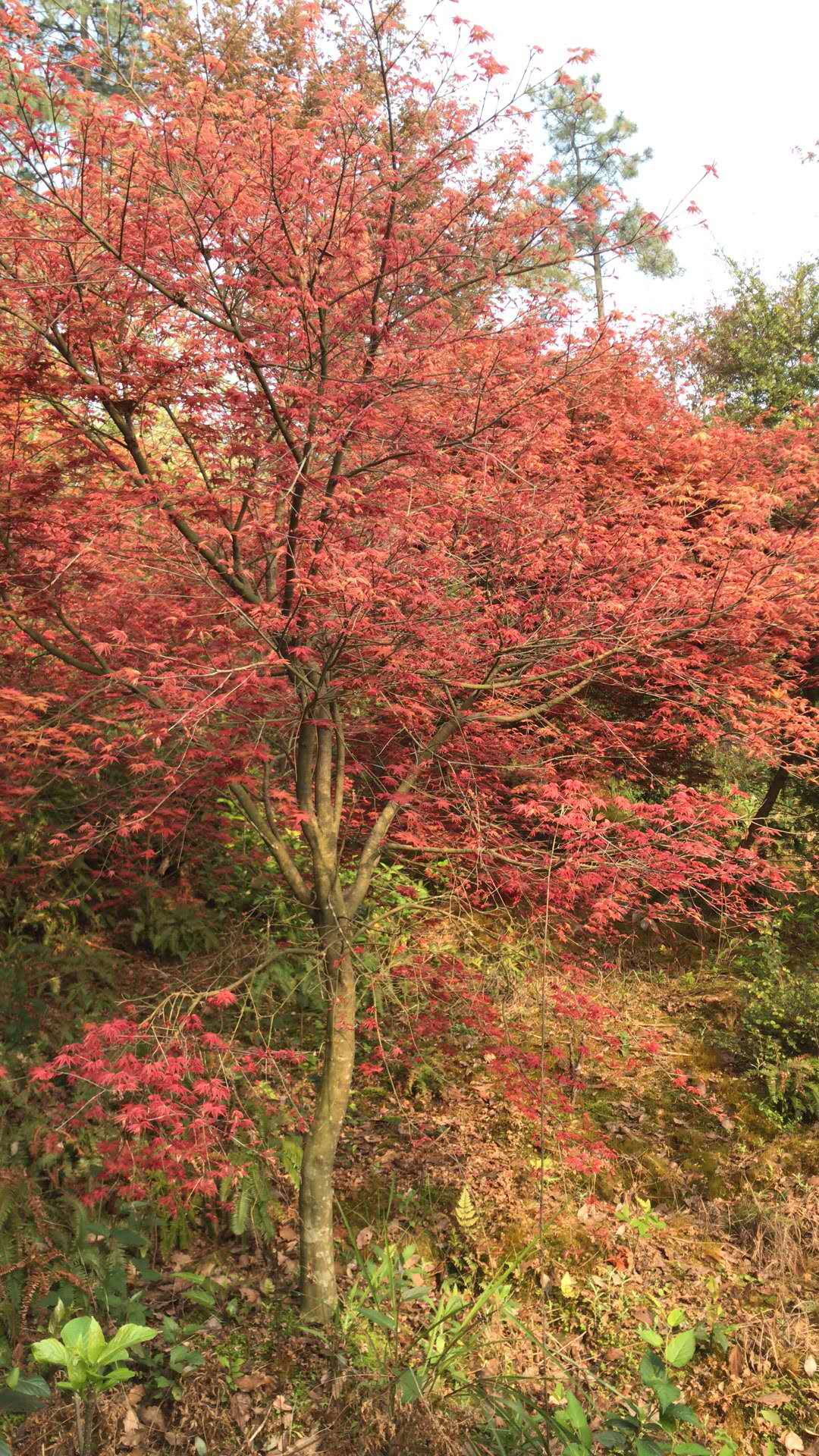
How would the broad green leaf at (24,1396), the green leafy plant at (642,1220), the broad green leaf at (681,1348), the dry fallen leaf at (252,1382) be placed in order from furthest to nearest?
the green leafy plant at (642,1220) < the dry fallen leaf at (252,1382) < the broad green leaf at (681,1348) < the broad green leaf at (24,1396)

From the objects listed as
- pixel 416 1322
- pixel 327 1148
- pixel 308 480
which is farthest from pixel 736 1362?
pixel 308 480

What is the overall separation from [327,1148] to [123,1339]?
217cm

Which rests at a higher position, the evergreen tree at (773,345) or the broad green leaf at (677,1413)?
the evergreen tree at (773,345)

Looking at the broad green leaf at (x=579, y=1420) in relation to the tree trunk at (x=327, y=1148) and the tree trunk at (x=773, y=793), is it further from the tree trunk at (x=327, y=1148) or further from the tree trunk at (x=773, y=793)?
the tree trunk at (x=773, y=793)

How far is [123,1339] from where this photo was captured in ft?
6.36

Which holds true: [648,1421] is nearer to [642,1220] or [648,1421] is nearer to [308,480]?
[642,1220]

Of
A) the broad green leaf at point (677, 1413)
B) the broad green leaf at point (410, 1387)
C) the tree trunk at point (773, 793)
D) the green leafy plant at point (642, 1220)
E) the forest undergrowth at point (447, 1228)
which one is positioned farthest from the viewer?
the tree trunk at point (773, 793)

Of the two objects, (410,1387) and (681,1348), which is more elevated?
(681,1348)

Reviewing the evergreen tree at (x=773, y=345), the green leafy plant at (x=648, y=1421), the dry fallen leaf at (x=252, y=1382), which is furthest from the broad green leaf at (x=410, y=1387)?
the evergreen tree at (x=773, y=345)

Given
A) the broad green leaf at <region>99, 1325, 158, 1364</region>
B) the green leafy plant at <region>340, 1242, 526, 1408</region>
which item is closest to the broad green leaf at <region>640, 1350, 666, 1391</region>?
the green leafy plant at <region>340, 1242, 526, 1408</region>

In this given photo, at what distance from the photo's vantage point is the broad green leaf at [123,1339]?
6.23ft

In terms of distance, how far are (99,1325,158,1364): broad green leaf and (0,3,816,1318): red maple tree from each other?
183 cm

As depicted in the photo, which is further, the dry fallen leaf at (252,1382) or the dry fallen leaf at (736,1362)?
the dry fallen leaf at (736,1362)

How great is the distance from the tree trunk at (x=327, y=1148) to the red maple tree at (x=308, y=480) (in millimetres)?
13
